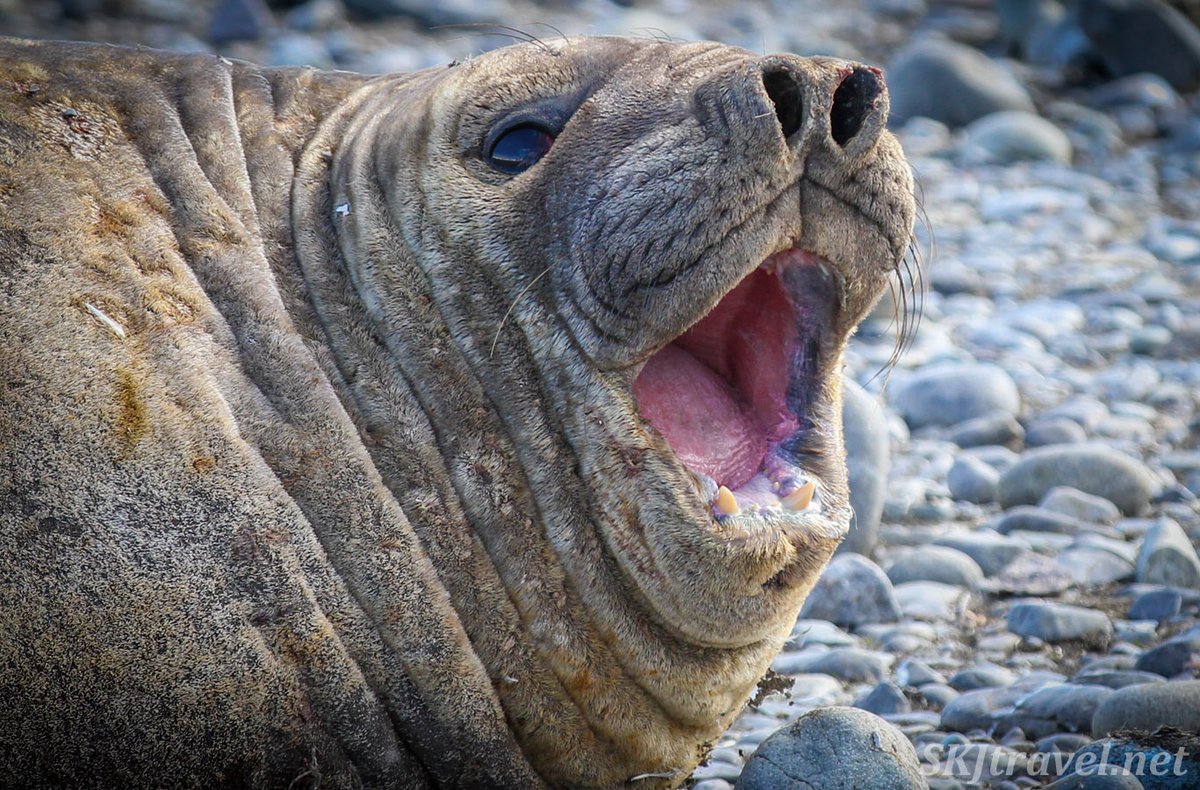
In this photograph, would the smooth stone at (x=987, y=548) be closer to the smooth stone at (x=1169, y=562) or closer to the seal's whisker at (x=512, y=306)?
the smooth stone at (x=1169, y=562)

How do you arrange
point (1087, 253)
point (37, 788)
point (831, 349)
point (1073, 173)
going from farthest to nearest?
point (1073, 173) → point (1087, 253) → point (831, 349) → point (37, 788)

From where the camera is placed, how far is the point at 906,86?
10.8m

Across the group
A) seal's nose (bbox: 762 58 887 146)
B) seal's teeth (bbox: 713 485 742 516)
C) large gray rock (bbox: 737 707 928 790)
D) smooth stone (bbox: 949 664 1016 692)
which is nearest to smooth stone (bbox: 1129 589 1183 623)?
smooth stone (bbox: 949 664 1016 692)

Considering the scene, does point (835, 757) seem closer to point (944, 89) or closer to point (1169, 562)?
point (1169, 562)

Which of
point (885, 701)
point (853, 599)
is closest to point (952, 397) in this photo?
point (853, 599)

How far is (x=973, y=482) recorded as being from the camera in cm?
555

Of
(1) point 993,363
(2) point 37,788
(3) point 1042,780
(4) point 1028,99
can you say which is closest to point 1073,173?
(4) point 1028,99

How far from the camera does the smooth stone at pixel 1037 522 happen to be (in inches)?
205

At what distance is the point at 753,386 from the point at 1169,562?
217 centimetres

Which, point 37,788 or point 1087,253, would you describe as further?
point 1087,253

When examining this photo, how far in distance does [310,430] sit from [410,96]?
36.2 inches

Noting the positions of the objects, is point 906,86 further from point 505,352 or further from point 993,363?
point 505,352

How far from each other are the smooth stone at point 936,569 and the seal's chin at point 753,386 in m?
1.76

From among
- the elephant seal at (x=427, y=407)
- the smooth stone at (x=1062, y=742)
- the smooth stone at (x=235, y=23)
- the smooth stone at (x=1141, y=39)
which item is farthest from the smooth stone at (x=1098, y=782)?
the smooth stone at (x=1141, y=39)
